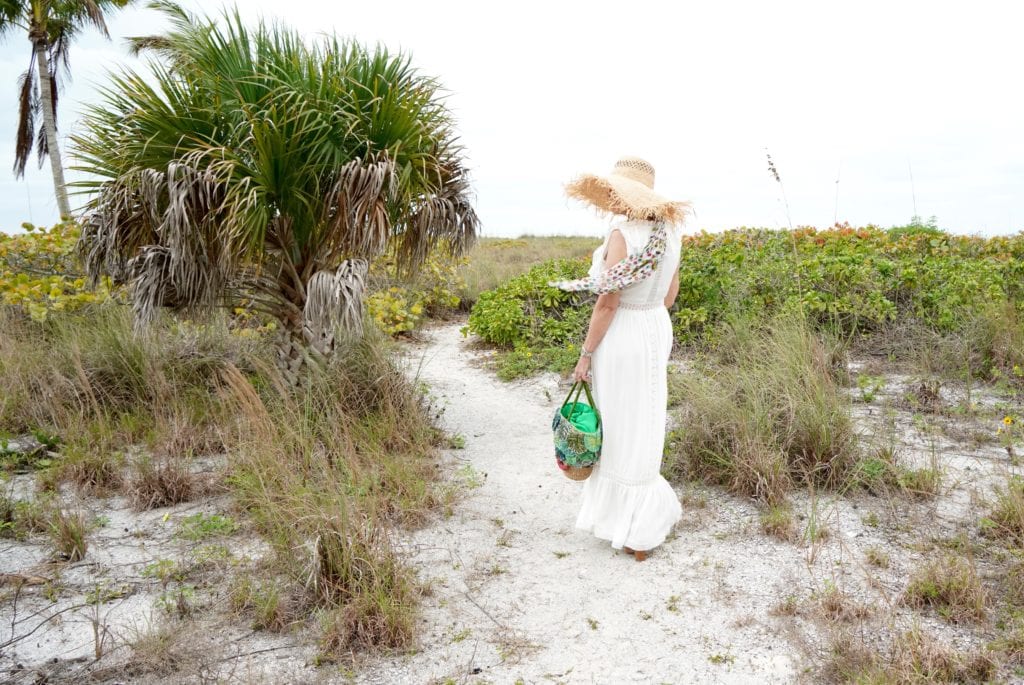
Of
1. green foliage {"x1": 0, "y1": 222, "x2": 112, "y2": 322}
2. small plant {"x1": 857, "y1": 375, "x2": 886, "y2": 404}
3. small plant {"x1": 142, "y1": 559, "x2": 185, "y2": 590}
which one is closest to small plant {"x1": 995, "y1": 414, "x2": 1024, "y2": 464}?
small plant {"x1": 857, "y1": 375, "x2": 886, "y2": 404}

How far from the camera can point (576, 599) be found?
4.02m

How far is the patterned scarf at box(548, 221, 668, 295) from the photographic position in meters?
4.01

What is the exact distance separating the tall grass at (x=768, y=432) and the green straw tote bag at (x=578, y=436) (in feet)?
4.38

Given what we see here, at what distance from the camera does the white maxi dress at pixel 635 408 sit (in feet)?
13.8

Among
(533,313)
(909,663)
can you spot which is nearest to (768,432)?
(909,663)

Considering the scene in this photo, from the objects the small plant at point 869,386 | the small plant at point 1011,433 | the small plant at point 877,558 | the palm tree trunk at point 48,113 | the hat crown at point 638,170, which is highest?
the palm tree trunk at point 48,113

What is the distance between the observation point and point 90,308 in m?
9.16

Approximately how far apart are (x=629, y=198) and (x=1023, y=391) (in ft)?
16.7

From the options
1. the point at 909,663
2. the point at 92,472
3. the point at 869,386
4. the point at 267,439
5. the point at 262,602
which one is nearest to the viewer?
the point at 909,663

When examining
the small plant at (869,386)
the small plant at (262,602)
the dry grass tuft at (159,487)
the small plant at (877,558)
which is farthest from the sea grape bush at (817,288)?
the small plant at (262,602)

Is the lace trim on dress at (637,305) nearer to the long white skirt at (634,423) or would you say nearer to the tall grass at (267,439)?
the long white skirt at (634,423)

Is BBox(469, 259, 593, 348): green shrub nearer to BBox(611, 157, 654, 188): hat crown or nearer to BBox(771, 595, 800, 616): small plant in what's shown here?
BBox(611, 157, 654, 188): hat crown

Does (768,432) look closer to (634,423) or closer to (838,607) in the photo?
(634,423)

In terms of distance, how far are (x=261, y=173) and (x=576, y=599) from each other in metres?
4.04
